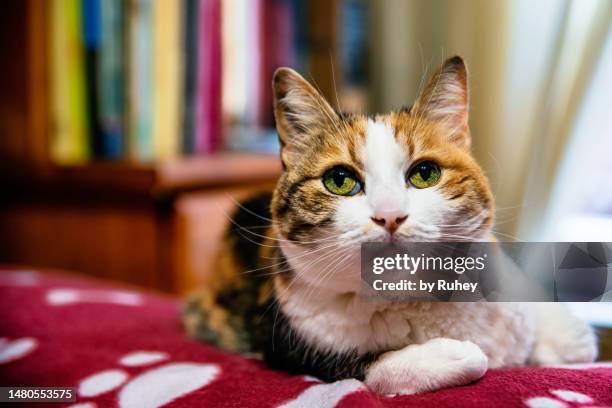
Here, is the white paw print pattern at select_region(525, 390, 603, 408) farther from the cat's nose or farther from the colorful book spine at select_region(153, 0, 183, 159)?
the colorful book spine at select_region(153, 0, 183, 159)

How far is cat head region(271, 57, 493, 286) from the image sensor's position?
55 cm

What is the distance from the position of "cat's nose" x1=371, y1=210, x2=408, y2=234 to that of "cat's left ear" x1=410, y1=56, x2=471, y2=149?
0.14 m

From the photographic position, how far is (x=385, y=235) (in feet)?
1.77

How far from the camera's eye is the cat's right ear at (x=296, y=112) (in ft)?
2.12

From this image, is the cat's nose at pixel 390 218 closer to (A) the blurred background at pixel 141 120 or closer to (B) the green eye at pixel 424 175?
(B) the green eye at pixel 424 175

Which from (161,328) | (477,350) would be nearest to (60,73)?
(161,328)

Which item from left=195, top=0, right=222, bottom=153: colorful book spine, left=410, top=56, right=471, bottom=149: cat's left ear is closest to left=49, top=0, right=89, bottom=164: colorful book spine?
left=195, top=0, right=222, bottom=153: colorful book spine

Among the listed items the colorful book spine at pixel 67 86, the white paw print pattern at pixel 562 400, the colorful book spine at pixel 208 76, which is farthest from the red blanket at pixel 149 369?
the colorful book spine at pixel 208 76

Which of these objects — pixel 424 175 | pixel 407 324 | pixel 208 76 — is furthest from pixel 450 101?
pixel 208 76

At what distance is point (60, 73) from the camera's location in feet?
4.62

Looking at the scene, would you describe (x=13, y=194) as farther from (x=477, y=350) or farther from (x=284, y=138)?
(x=477, y=350)

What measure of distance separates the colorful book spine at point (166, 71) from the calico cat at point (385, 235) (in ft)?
2.67

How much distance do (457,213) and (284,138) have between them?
9.3 inches

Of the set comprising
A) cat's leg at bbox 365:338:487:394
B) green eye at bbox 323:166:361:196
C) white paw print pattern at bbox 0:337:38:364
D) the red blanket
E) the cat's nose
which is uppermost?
green eye at bbox 323:166:361:196
